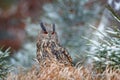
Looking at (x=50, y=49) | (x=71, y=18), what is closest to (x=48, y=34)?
(x=50, y=49)

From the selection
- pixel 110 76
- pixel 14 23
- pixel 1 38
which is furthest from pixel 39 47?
pixel 14 23

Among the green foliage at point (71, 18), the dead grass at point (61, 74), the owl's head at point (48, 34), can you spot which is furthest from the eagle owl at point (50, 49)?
the green foliage at point (71, 18)

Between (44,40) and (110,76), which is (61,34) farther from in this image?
(110,76)

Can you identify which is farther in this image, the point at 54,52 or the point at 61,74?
the point at 54,52

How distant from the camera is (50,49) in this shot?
248 inches

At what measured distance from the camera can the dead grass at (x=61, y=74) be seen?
564 cm

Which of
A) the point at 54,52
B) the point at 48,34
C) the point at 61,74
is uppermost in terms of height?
the point at 48,34

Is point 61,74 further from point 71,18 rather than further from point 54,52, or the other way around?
point 71,18

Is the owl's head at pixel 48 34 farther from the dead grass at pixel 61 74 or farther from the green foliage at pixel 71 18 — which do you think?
the green foliage at pixel 71 18

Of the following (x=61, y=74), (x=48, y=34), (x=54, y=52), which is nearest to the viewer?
(x=61, y=74)

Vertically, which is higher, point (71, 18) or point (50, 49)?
point (71, 18)

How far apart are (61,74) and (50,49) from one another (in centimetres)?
67

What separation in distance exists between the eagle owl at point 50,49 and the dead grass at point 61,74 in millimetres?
175

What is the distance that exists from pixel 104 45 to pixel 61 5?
586cm
